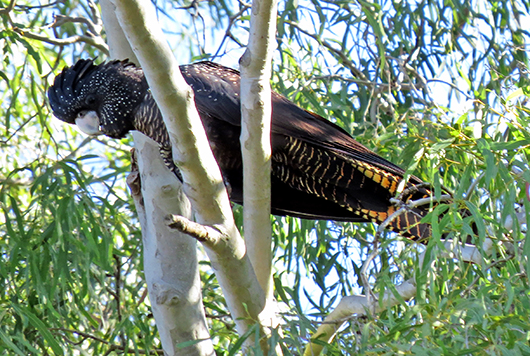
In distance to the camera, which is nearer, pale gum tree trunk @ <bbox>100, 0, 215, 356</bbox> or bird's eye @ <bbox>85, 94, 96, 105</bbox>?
pale gum tree trunk @ <bbox>100, 0, 215, 356</bbox>

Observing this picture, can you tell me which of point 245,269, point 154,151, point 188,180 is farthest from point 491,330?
point 154,151

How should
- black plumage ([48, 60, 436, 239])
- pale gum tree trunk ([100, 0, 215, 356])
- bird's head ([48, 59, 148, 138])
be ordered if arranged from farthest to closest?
1. bird's head ([48, 59, 148, 138])
2. black plumage ([48, 60, 436, 239])
3. pale gum tree trunk ([100, 0, 215, 356])

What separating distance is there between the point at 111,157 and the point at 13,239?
1.53 m

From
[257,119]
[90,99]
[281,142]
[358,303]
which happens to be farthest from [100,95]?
[358,303]

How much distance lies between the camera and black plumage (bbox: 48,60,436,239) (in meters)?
2.12

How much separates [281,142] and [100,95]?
2.16 ft

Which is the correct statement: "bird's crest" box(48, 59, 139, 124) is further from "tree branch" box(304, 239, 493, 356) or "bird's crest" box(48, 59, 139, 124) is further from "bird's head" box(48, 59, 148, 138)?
"tree branch" box(304, 239, 493, 356)

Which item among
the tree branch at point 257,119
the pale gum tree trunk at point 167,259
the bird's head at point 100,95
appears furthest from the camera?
the bird's head at point 100,95

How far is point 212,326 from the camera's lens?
9.89ft

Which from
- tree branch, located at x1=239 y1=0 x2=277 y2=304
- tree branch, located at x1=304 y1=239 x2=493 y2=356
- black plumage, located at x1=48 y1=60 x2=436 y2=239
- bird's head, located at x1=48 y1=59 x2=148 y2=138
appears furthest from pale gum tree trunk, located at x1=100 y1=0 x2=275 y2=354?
bird's head, located at x1=48 y1=59 x2=148 y2=138

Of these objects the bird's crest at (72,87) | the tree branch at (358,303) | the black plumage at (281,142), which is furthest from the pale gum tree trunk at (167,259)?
the tree branch at (358,303)

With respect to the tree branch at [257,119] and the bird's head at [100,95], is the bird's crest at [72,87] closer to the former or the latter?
the bird's head at [100,95]

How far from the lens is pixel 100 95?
2324 millimetres

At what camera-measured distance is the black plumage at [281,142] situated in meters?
2.12
